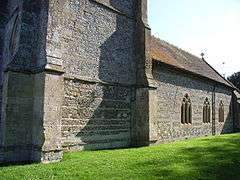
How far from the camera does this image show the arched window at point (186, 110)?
21.7 meters

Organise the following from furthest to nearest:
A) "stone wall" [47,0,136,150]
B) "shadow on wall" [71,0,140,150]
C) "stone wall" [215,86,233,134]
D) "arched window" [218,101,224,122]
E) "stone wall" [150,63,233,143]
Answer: "arched window" [218,101,224,122], "stone wall" [215,86,233,134], "stone wall" [150,63,233,143], "shadow on wall" [71,0,140,150], "stone wall" [47,0,136,150]

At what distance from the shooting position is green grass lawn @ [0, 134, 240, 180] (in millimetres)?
9523

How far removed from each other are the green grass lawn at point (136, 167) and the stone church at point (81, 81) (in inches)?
45.5

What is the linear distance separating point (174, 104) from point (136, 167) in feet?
34.2

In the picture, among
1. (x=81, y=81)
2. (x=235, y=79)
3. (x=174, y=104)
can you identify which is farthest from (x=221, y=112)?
(x=235, y=79)

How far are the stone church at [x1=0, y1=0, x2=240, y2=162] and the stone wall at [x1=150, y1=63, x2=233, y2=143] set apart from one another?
67mm

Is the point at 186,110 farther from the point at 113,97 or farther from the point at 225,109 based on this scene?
the point at 225,109

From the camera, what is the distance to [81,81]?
46.0ft

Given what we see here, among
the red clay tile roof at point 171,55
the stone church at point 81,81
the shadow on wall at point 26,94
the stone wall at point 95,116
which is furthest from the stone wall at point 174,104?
the shadow on wall at point 26,94

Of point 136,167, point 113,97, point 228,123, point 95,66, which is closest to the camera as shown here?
point 136,167

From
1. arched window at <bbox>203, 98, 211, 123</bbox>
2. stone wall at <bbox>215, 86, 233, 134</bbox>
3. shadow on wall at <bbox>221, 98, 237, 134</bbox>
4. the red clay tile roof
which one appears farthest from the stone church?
shadow on wall at <bbox>221, 98, 237, 134</bbox>

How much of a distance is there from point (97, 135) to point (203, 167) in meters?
5.63

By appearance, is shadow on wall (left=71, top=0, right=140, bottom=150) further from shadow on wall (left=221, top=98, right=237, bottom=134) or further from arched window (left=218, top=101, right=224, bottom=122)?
shadow on wall (left=221, top=98, right=237, bottom=134)

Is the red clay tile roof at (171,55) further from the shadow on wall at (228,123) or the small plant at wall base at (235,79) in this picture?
the small plant at wall base at (235,79)
